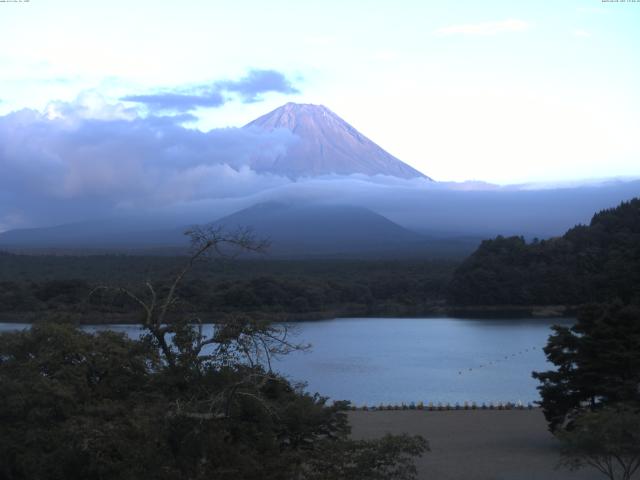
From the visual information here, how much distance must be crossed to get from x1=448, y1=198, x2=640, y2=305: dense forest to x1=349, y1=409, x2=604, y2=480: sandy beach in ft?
81.6

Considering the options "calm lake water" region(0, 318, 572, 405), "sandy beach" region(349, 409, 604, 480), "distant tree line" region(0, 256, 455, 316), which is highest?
"distant tree line" region(0, 256, 455, 316)

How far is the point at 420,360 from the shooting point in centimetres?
2552

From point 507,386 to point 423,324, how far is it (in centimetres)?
1619

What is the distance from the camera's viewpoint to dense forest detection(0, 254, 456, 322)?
34.9 m

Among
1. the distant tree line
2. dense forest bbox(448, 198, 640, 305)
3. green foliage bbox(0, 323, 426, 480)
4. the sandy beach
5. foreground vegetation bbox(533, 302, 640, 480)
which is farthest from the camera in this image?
dense forest bbox(448, 198, 640, 305)

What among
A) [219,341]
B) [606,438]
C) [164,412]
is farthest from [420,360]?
[164,412]

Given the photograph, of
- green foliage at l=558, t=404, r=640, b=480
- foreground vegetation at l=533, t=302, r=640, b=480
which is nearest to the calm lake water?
foreground vegetation at l=533, t=302, r=640, b=480

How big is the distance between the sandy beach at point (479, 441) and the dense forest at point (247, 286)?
11.8m

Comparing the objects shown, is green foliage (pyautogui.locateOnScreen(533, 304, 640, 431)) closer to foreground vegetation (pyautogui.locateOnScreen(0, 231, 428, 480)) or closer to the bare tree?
foreground vegetation (pyautogui.locateOnScreen(0, 231, 428, 480))

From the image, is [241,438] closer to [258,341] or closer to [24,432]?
[258,341]

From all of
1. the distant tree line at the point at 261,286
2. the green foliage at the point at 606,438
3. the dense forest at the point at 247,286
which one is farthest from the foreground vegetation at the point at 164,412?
the distant tree line at the point at 261,286

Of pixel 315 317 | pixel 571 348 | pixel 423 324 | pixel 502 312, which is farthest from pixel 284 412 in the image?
pixel 502 312

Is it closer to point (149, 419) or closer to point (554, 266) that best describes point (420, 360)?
point (149, 419)

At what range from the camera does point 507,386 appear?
20531 mm
